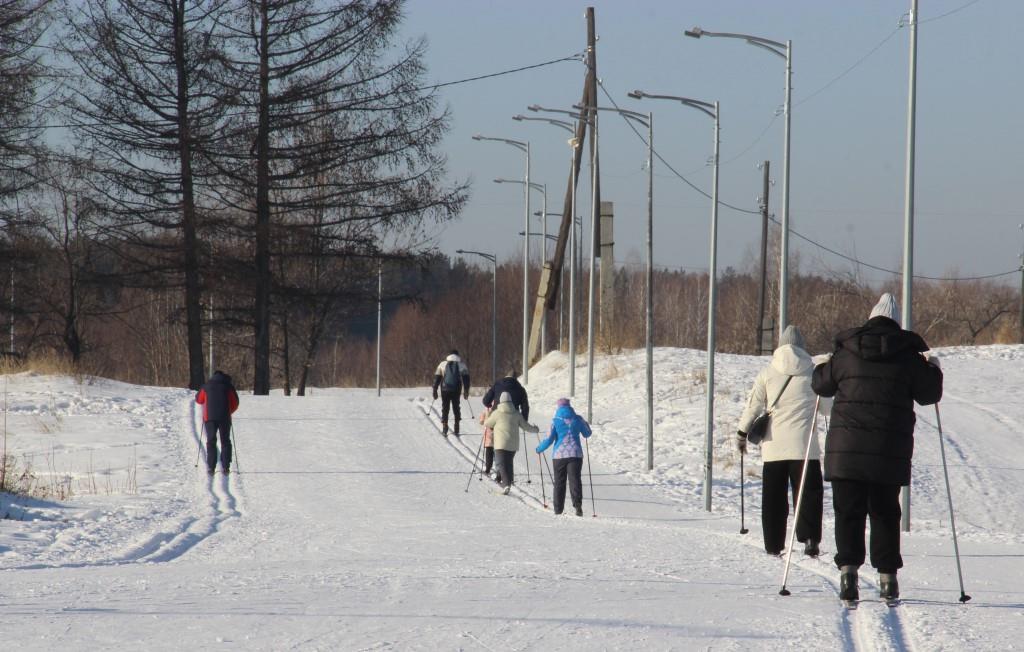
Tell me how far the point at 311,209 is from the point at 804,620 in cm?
3422

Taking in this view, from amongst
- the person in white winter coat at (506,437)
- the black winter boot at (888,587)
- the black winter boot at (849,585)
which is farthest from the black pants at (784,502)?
the person in white winter coat at (506,437)

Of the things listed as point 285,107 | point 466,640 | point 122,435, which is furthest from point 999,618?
point 285,107

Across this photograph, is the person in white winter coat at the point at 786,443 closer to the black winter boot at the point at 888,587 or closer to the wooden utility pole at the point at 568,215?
the black winter boot at the point at 888,587

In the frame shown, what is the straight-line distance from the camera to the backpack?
2650 centimetres

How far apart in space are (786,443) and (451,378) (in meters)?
16.2

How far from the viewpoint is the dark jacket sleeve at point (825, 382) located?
8.19m

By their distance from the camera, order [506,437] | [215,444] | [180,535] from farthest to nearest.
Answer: [215,444] < [506,437] < [180,535]

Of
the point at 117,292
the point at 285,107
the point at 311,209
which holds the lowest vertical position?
the point at 117,292

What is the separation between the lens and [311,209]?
40281mm

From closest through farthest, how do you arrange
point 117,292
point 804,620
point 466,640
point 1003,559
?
point 466,640, point 804,620, point 1003,559, point 117,292

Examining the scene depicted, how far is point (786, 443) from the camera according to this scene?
35.4 feet

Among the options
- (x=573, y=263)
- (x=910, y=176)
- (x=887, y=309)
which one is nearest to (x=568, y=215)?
(x=573, y=263)

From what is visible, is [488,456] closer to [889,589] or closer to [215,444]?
[215,444]

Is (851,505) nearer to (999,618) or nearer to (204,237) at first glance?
(999,618)
